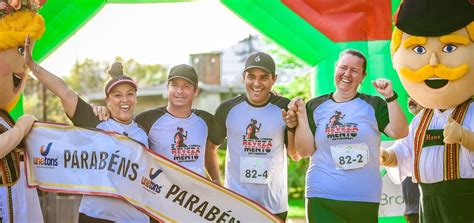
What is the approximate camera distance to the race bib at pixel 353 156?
5344 mm

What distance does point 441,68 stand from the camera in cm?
532

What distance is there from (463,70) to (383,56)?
3.19 feet

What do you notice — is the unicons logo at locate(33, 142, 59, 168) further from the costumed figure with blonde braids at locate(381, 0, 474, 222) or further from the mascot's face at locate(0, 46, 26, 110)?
the costumed figure with blonde braids at locate(381, 0, 474, 222)

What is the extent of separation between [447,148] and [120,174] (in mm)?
2128

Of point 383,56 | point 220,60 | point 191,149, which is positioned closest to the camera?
point 191,149

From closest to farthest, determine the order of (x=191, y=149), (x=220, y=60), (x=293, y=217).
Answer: (x=191, y=149) → (x=293, y=217) → (x=220, y=60)

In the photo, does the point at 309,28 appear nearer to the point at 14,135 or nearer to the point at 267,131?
the point at 267,131

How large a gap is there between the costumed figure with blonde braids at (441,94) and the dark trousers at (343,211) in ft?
1.18

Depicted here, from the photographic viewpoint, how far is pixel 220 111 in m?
5.70

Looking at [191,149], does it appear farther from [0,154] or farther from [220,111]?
[0,154]

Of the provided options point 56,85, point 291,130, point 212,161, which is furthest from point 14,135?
point 291,130

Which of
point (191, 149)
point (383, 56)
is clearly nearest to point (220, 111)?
point (191, 149)

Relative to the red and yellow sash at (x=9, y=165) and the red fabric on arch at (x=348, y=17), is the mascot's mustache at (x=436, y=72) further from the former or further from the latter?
the red and yellow sash at (x=9, y=165)

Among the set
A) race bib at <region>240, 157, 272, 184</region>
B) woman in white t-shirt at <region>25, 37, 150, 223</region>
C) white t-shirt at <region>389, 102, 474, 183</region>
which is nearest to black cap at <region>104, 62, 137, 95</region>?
woman in white t-shirt at <region>25, 37, 150, 223</region>
